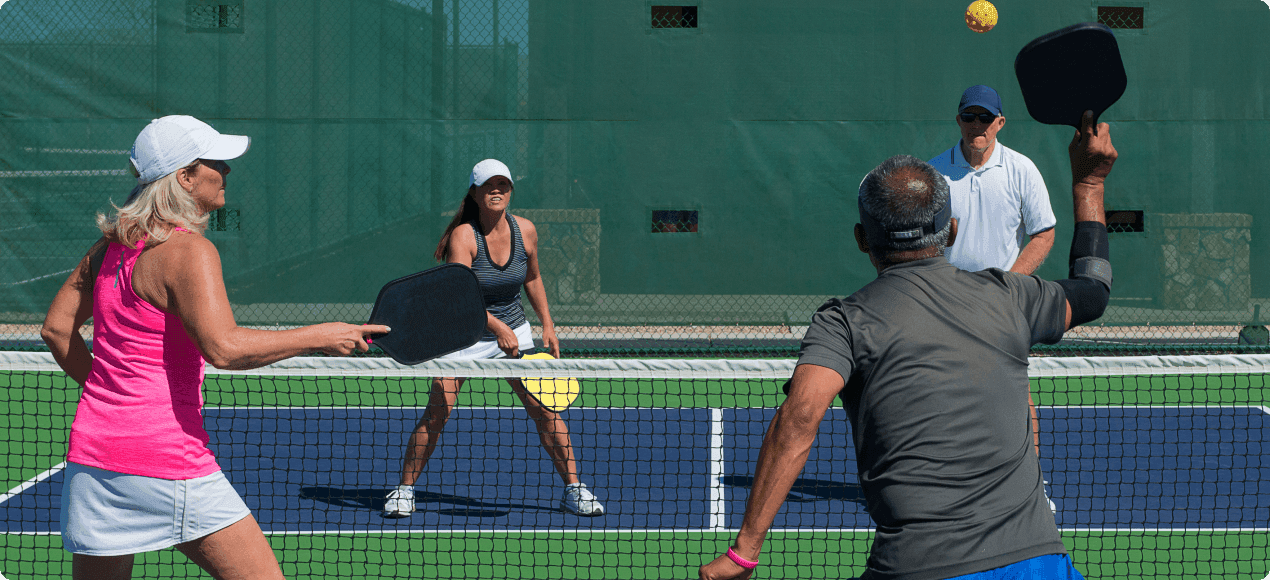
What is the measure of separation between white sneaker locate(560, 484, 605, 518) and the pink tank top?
2.51 metres

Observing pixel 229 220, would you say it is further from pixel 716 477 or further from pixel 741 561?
pixel 741 561

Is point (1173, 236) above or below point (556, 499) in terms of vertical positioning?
above

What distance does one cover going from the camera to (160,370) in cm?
285

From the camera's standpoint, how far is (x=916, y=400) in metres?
2.24

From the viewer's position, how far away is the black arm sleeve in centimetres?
253

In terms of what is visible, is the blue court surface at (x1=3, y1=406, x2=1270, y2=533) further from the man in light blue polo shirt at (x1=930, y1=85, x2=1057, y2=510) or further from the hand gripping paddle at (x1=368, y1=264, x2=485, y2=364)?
the hand gripping paddle at (x1=368, y1=264, x2=485, y2=364)

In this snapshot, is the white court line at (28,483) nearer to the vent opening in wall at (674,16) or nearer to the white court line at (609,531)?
the white court line at (609,531)

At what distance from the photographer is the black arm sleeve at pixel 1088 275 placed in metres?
2.53

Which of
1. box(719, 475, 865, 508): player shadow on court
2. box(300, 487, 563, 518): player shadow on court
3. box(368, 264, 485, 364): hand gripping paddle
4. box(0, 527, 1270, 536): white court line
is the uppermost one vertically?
box(368, 264, 485, 364): hand gripping paddle

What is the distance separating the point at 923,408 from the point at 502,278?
10.6 ft

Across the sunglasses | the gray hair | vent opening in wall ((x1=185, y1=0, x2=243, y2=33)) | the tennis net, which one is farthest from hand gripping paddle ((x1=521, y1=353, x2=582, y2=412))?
vent opening in wall ((x1=185, y1=0, x2=243, y2=33))

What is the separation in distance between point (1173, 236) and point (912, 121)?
8.12 ft

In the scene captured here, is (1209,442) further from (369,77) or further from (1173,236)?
(369,77)

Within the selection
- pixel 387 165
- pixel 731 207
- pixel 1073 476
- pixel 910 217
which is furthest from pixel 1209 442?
pixel 387 165
